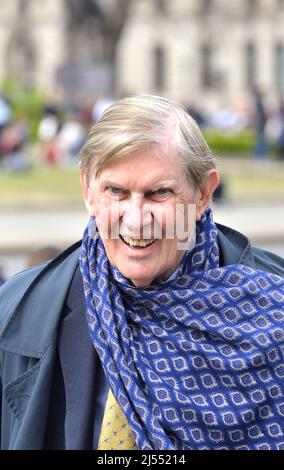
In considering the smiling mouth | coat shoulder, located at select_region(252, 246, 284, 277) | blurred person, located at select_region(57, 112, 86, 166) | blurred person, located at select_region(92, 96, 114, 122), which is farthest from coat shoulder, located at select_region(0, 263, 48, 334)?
blurred person, located at select_region(92, 96, 114, 122)

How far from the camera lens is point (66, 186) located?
2036 cm

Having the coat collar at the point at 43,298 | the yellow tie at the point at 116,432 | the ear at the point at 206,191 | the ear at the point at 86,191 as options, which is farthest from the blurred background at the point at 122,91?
the yellow tie at the point at 116,432

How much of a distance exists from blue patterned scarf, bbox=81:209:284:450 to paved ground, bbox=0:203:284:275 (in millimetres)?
10906

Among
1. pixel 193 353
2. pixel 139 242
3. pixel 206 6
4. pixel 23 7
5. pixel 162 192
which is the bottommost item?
pixel 23 7

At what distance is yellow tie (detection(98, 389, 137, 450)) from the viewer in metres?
2.78

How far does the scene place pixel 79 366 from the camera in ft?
9.37

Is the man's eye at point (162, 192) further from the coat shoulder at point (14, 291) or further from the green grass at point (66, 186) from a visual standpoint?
the green grass at point (66, 186)

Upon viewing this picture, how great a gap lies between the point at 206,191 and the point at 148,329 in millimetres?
353

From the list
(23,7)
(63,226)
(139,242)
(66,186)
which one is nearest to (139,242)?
(139,242)

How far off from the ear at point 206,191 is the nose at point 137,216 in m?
0.17

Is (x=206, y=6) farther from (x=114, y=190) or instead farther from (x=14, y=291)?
(x=114, y=190)

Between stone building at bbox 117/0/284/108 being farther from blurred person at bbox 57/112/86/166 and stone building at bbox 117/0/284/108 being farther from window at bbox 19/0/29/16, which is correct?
blurred person at bbox 57/112/86/166

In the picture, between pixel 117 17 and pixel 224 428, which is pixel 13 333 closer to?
pixel 224 428
